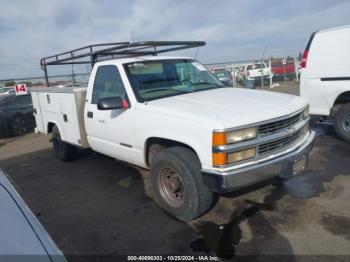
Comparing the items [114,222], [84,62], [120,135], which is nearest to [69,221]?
[114,222]

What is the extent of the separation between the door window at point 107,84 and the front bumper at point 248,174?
6.27 feet

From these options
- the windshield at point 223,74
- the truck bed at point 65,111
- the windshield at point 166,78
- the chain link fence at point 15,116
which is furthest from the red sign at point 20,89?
the windshield at point 223,74

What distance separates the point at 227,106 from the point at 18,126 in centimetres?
982

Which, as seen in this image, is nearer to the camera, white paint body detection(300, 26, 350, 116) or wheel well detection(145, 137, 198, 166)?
wheel well detection(145, 137, 198, 166)

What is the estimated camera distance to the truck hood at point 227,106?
339 cm

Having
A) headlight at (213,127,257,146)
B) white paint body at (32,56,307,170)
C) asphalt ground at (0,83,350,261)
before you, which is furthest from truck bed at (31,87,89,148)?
headlight at (213,127,257,146)

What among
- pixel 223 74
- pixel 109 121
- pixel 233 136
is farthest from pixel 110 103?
pixel 223 74

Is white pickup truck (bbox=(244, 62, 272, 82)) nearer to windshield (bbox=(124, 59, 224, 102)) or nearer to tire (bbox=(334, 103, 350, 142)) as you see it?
tire (bbox=(334, 103, 350, 142))

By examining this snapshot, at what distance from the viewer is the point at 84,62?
8930 millimetres

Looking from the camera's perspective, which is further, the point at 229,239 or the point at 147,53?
the point at 147,53

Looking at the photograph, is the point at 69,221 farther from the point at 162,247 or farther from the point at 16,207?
the point at 16,207

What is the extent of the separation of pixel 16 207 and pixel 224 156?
1.95m

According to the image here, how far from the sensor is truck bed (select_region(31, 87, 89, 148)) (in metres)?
5.61

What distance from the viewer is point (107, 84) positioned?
505 centimetres
